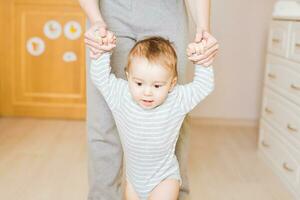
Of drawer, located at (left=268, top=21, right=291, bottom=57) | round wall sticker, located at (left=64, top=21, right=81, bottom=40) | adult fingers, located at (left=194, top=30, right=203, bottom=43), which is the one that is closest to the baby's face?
adult fingers, located at (left=194, top=30, right=203, bottom=43)

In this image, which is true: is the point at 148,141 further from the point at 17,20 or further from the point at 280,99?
the point at 17,20

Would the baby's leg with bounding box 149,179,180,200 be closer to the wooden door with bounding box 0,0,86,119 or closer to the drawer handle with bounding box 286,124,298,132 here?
the drawer handle with bounding box 286,124,298,132

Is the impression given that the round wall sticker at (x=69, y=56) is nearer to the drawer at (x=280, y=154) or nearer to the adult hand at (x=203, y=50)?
the drawer at (x=280, y=154)

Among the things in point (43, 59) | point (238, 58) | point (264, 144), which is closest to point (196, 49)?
point (264, 144)

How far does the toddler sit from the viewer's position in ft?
4.07

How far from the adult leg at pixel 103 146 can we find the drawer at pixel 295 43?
980 millimetres

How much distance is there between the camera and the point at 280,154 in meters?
2.24

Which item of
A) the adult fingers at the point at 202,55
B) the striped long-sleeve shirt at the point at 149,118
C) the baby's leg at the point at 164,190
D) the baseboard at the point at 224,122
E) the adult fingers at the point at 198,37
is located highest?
the adult fingers at the point at 198,37

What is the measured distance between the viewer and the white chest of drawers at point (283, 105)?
6.83 ft

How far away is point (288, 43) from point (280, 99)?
0.28m

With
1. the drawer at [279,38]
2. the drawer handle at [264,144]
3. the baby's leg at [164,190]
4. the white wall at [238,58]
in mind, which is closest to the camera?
the baby's leg at [164,190]

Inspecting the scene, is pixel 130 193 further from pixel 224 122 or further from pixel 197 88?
pixel 224 122

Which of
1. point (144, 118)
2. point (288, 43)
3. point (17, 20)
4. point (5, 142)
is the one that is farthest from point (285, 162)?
point (17, 20)

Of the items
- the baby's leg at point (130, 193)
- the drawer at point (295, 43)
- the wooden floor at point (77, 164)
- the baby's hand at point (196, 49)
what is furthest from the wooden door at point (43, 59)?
the baby's hand at point (196, 49)
